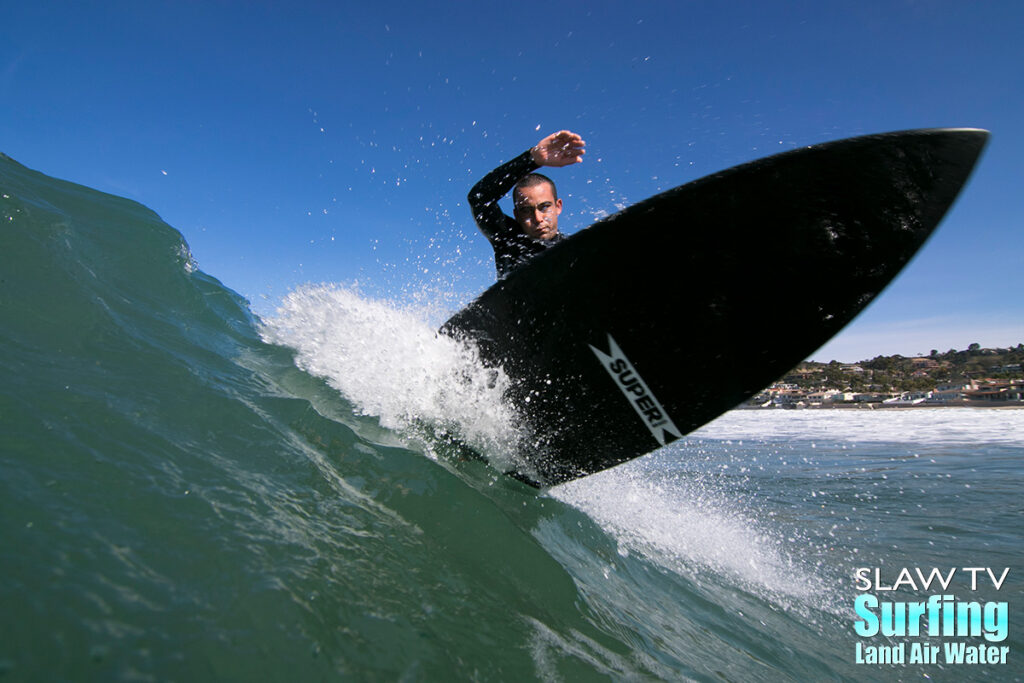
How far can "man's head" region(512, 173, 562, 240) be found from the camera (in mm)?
3742

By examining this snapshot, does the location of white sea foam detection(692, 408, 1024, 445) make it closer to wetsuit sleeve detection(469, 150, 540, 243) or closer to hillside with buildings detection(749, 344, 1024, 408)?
wetsuit sleeve detection(469, 150, 540, 243)

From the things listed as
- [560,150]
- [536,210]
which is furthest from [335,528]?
[560,150]

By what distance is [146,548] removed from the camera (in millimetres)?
1319

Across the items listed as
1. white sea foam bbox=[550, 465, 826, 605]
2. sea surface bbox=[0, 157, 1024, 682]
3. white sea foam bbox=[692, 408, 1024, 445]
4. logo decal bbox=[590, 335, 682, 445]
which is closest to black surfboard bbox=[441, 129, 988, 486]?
logo decal bbox=[590, 335, 682, 445]

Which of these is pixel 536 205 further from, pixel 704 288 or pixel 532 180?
pixel 704 288

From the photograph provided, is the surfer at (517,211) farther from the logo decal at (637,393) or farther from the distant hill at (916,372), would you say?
the distant hill at (916,372)

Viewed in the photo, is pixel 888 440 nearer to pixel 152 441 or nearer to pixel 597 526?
pixel 597 526

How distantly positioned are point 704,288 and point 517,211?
1710mm

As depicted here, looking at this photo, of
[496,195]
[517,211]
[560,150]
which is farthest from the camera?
[517,211]

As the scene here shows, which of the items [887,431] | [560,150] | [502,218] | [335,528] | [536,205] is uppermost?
[560,150]

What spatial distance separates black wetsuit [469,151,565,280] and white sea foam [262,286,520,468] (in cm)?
81

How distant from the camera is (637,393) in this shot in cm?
303

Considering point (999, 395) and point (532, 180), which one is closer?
point (532, 180)

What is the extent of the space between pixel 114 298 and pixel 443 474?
9.38 feet
